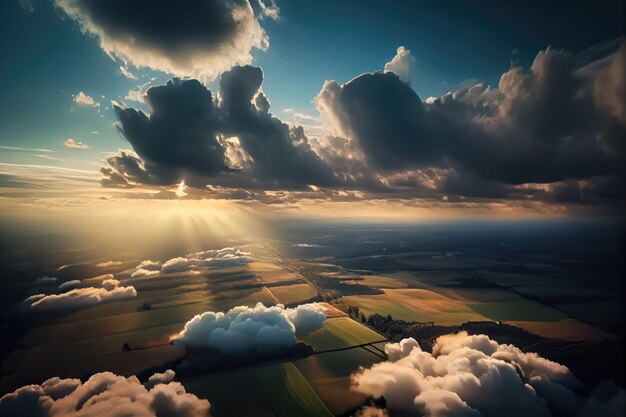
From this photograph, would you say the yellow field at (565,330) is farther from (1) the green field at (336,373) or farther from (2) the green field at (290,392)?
(2) the green field at (290,392)

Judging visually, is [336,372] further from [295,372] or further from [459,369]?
[459,369]

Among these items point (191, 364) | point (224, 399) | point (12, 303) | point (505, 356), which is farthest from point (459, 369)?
point (12, 303)

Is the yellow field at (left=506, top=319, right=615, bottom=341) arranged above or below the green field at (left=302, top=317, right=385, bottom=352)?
above

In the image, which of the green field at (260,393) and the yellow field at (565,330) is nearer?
the green field at (260,393)

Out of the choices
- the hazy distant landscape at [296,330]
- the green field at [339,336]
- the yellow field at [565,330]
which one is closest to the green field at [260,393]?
the hazy distant landscape at [296,330]

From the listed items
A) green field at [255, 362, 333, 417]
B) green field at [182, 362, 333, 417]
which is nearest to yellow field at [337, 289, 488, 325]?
green field at [255, 362, 333, 417]

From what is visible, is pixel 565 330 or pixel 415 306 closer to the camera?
pixel 565 330

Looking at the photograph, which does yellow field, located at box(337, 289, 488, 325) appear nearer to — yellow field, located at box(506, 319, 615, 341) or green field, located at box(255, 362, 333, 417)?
yellow field, located at box(506, 319, 615, 341)

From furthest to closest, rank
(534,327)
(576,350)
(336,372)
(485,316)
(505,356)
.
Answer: (485,316) → (534,327) → (576,350) → (505,356) → (336,372)

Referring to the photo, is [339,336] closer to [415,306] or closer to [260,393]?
[260,393]

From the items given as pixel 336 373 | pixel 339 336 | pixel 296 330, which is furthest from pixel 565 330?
pixel 296 330

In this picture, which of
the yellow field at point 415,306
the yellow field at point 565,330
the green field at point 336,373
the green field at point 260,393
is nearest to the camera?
the green field at point 260,393
